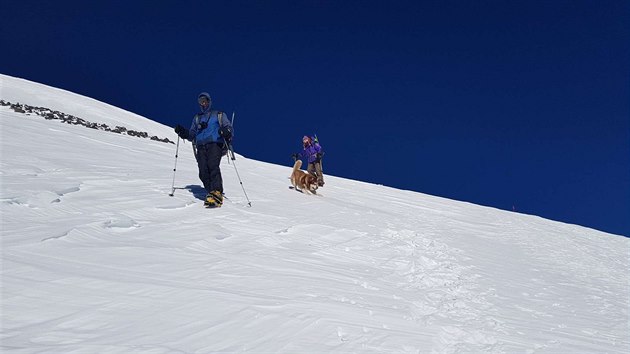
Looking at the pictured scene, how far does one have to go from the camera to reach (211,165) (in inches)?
298

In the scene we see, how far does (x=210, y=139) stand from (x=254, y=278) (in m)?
3.79

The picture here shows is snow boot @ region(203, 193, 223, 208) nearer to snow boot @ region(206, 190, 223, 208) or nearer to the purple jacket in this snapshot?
snow boot @ region(206, 190, 223, 208)

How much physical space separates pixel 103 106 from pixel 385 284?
97.7ft

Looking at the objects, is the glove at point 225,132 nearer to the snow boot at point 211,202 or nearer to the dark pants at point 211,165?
the dark pants at point 211,165

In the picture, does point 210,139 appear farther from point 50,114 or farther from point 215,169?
point 50,114

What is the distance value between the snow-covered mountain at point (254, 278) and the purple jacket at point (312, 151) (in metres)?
4.70

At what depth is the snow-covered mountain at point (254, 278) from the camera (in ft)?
10.3

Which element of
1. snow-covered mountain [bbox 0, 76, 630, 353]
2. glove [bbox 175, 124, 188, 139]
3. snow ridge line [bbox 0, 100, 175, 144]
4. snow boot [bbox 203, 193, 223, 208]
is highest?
snow ridge line [bbox 0, 100, 175, 144]

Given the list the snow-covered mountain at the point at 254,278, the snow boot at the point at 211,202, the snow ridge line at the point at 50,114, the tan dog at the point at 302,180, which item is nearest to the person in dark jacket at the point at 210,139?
the snow boot at the point at 211,202

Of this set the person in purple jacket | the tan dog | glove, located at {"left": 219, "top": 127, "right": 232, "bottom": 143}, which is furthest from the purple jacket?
glove, located at {"left": 219, "top": 127, "right": 232, "bottom": 143}

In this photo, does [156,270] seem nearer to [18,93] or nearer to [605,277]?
[605,277]

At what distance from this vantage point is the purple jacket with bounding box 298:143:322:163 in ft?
46.9

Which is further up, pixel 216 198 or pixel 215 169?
pixel 215 169

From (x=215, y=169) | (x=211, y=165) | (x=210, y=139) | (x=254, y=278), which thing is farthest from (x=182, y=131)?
(x=254, y=278)
